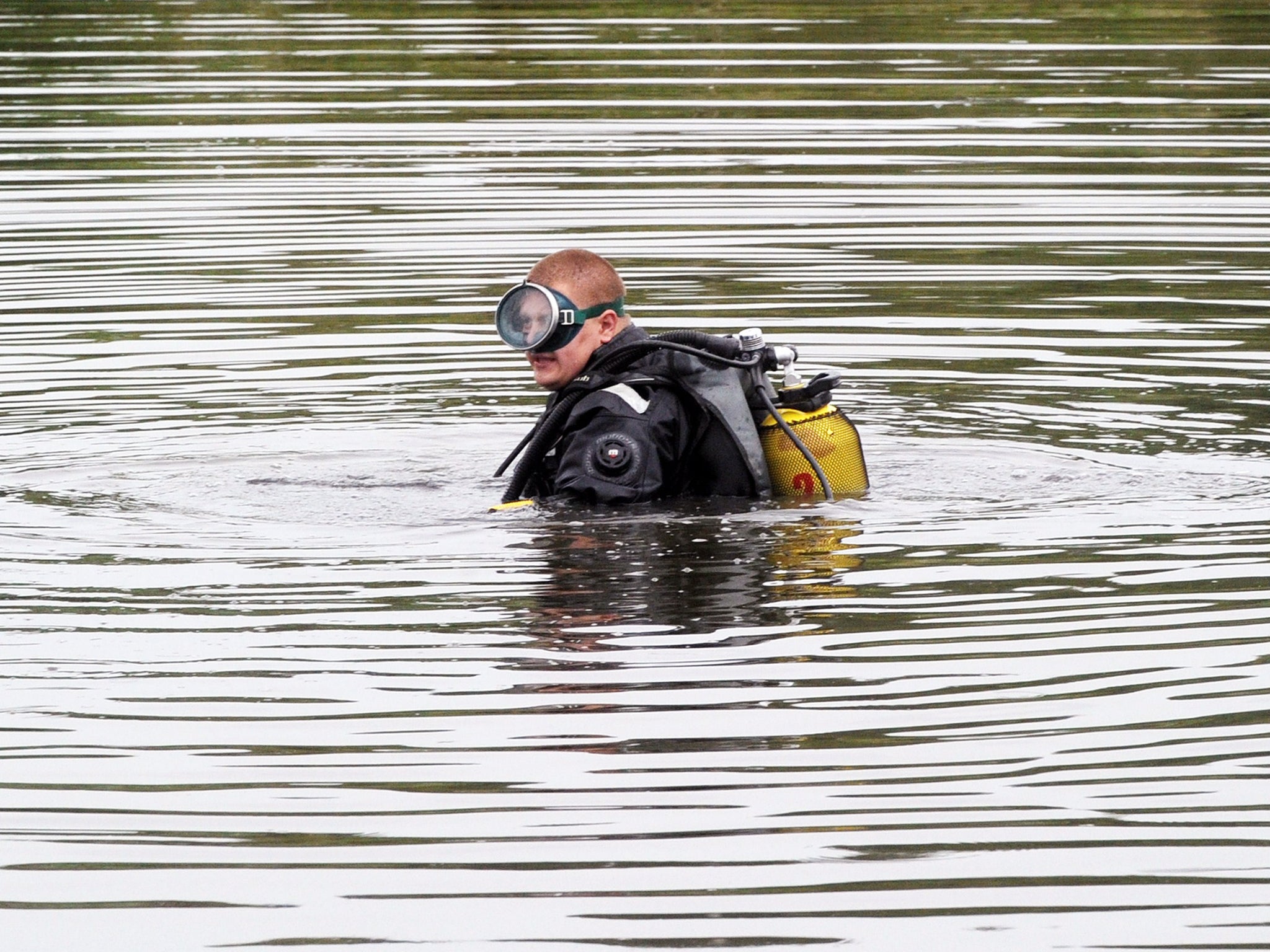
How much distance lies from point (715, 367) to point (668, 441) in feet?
0.87

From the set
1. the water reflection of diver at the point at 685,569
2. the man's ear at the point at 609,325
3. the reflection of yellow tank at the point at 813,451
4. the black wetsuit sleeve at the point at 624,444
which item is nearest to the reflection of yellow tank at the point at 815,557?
the water reflection of diver at the point at 685,569

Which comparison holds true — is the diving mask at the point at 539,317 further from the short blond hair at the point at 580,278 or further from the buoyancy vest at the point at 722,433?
the buoyancy vest at the point at 722,433

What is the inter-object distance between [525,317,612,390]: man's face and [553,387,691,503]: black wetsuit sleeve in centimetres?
17

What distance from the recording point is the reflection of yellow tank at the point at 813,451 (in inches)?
295

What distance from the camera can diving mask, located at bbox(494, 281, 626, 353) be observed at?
24.1 ft

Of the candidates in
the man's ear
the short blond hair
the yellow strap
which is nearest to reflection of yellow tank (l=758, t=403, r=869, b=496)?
the man's ear

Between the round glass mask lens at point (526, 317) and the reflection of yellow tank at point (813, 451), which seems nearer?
the round glass mask lens at point (526, 317)

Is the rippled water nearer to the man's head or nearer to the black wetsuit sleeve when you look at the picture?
the black wetsuit sleeve

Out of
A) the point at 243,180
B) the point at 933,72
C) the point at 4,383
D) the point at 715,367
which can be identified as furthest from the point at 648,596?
the point at 933,72

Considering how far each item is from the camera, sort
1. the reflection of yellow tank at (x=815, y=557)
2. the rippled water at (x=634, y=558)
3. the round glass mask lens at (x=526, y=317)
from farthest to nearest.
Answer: the round glass mask lens at (x=526, y=317)
the reflection of yellow tank at (x=815, y=557)
the rippled water at (x=634, y=558)

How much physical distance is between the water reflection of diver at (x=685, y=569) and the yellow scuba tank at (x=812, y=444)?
0.12 meters

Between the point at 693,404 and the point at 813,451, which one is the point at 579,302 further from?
the point at 813,451

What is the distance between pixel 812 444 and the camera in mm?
7543

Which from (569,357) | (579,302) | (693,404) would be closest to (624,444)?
(693,404)
